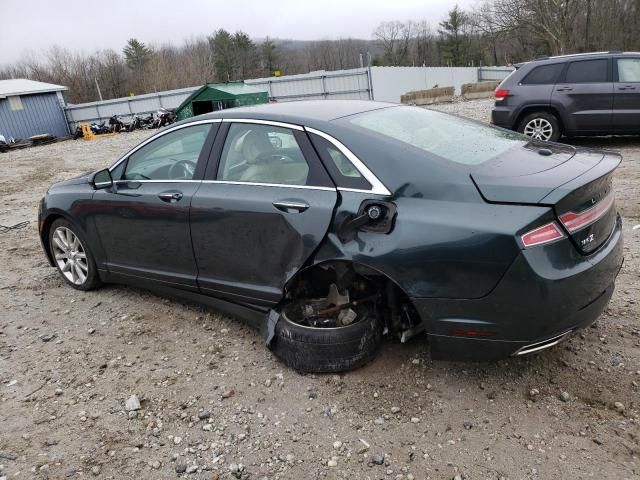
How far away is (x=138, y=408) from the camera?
120 inches

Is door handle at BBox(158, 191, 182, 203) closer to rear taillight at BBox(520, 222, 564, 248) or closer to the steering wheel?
the steering wheel

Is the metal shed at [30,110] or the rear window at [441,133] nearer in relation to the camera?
the rear window at [441,133]

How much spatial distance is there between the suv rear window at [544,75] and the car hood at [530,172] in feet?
21.6

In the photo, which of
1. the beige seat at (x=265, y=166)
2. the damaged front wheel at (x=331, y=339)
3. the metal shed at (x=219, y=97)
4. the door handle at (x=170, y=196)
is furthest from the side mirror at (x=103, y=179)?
the metal shed at (x=219, y=97)

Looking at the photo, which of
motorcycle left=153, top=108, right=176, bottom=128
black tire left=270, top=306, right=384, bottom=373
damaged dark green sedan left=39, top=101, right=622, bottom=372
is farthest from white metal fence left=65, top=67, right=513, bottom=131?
black tire left=270, top=306, right=384, bottom=373

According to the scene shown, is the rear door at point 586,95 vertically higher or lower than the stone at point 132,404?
higher

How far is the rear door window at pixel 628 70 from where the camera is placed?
8523mm

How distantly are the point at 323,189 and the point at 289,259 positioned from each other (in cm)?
48

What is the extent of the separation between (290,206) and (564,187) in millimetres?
1470

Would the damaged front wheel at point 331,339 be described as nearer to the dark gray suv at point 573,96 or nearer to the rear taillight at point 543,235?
the rear taillight at point 543,235

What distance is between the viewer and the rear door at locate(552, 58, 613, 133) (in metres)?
8.66

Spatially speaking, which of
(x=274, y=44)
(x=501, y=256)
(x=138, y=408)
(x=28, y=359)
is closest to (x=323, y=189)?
(x=501, y=256)

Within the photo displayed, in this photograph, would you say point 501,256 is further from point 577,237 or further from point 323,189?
point 323,189

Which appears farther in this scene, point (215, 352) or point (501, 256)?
point (215, 352)
